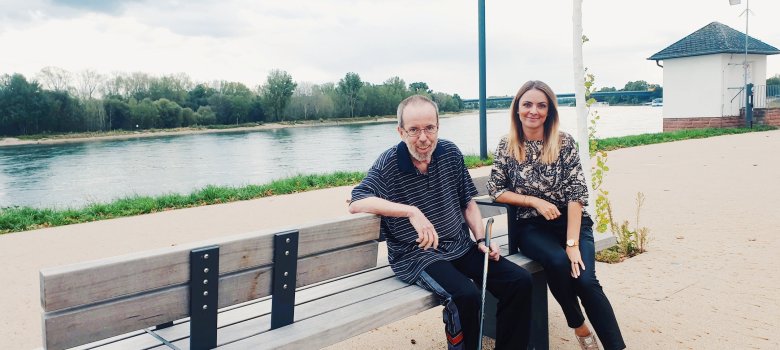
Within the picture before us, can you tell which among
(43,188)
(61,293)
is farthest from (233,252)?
(43,188)

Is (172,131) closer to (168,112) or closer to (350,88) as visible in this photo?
(168,112)

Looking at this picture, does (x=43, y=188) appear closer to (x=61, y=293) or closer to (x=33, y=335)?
(x=33, y=335)

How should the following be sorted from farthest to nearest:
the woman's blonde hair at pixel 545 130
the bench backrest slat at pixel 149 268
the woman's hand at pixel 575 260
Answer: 1. the woman's blonde hair at pixel 545 130
2. the woman's hand at pixel 575 260
3. the bench backrest slat at pixel 149 268

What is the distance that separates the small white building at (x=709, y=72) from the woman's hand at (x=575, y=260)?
28946 mm

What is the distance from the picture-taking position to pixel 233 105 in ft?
328

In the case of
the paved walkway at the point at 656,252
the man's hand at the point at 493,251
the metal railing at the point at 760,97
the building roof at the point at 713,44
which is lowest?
the paved walkway at the point at 656,252

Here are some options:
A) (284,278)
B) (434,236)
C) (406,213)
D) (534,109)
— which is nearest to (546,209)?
(534,109)

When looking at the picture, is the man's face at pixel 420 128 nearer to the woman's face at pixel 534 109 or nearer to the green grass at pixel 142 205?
the woman's face at pixel 534 109

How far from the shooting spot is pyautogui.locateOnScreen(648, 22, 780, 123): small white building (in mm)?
29094

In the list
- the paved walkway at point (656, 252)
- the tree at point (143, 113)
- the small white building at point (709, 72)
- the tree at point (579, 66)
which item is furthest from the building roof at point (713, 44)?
the tree at point (143, 113)

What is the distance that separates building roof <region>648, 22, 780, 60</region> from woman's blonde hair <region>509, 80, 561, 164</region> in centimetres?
2907

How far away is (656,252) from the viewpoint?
562 cm

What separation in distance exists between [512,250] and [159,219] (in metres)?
6.95

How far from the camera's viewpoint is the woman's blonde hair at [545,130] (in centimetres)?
355
